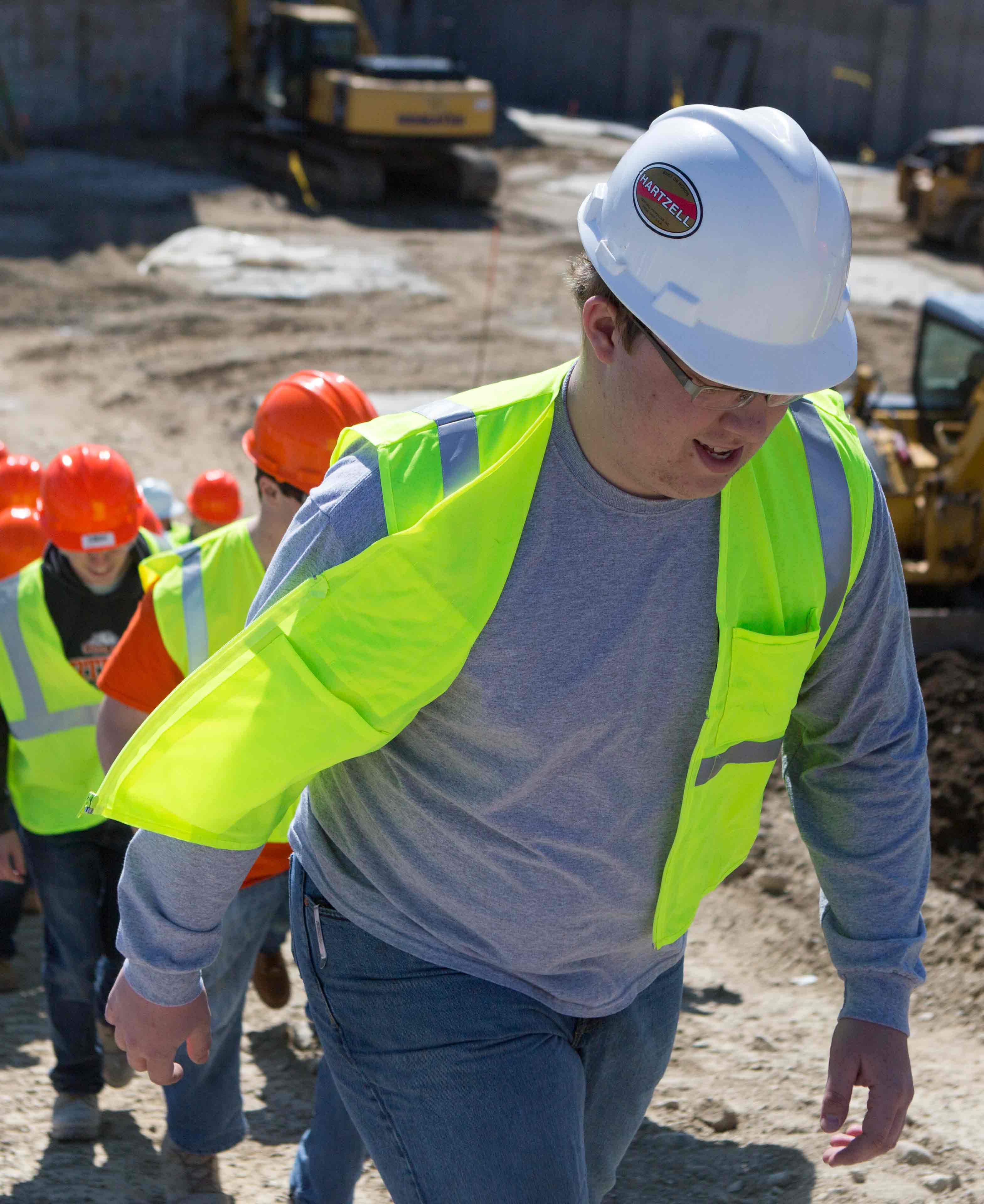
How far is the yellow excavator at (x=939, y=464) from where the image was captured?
8000 millimetres

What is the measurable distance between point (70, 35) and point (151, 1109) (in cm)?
2256

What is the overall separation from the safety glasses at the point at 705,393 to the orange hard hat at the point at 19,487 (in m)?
4.29

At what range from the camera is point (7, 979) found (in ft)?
16.6

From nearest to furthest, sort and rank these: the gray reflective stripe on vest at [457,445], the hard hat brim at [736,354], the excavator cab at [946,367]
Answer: the hard hat brim at [736,354] → the gray reflective stripe on vest at [457,445] → the excavator cab at [946,367]

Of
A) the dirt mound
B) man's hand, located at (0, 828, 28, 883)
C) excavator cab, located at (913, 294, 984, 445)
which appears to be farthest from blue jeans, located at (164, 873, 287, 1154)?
excavator cab, located at (913, 294, 984, 445)

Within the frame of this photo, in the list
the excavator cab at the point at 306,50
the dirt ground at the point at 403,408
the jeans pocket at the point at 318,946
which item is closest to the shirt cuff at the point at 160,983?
the jeans pocket at the point at 318,946

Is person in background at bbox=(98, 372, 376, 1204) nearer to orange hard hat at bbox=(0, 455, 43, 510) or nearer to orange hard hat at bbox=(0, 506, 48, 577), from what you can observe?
orange hard hat at bbox=(0, 506, 48, 577)

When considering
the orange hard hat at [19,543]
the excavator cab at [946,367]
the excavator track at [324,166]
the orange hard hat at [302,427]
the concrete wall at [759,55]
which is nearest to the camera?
the orange hard hat at [302,427]

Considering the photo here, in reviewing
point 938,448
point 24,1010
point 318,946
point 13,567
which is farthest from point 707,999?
point 938,448

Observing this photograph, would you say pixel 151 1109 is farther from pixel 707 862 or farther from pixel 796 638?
pixel 796 638

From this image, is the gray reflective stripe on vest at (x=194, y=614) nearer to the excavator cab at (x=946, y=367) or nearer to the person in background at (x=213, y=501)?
the person in background at (x=213, y=501)

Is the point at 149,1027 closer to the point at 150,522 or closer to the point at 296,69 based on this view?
the point at 150,522

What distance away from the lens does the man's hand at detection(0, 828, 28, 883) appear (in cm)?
421

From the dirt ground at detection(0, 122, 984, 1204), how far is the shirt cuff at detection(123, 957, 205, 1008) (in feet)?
6.22
